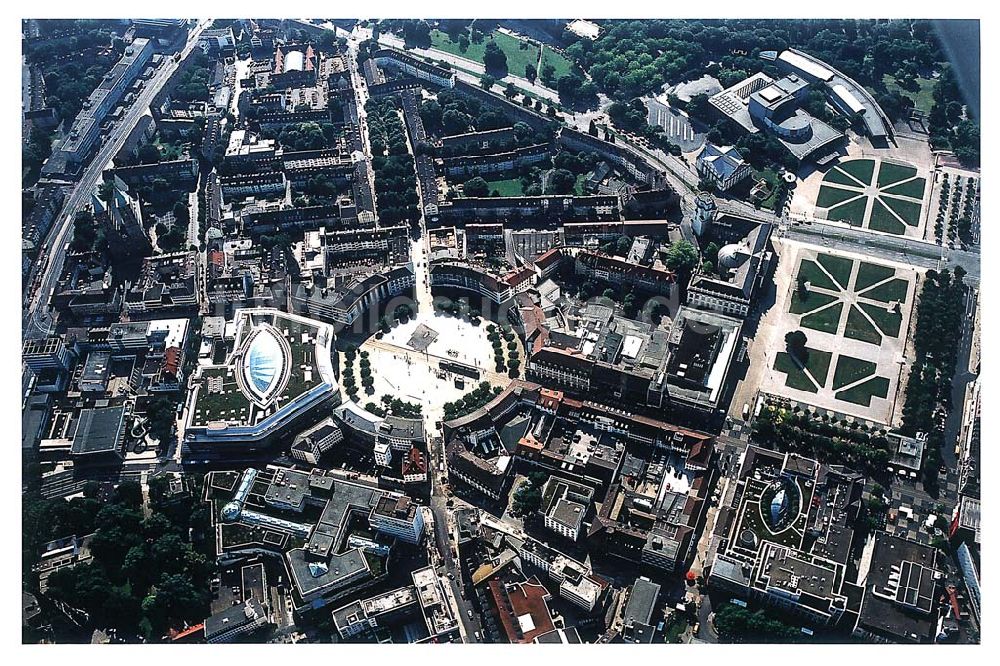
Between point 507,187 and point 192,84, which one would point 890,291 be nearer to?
point 507,187

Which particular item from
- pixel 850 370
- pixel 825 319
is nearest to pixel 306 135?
pixel 825 319

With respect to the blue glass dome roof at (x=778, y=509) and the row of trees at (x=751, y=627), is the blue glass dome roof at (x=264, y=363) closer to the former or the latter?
the row of trees at (x=751, y=627)

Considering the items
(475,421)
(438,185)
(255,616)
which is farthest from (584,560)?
(438,185)

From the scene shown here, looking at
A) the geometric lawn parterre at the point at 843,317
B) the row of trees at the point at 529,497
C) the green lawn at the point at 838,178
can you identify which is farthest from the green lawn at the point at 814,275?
the row of trees at the point at 529,497

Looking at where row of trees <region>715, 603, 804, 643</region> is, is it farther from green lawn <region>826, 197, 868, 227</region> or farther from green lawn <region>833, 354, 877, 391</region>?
green lawn <region>826, 197, 868, 227</region>

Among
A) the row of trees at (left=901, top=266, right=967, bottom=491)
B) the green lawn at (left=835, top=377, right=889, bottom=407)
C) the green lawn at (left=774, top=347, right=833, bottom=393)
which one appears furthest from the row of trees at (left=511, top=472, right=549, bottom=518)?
the row of trees at (left=901, top=266, right=967, bottom=491)

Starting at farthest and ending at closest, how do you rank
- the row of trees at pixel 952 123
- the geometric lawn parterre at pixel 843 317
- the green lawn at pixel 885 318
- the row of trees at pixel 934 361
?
1. the row of trees at pixel 952 123
2. the green lawn at pixel 885 318
3. the geometric lawn parterre at pixel 843 317
4. the row of trees at pixel 934 361
